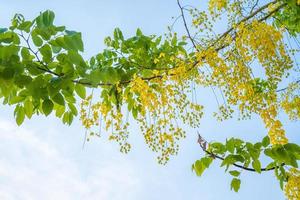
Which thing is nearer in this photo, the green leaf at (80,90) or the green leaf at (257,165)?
the green leaf at (257,165)


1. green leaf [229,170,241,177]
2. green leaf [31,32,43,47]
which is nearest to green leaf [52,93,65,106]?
green leaf [31,32,43,47]

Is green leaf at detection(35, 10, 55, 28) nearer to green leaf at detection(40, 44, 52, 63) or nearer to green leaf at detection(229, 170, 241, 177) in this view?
green leaf at detection(40, 44, 52, 63)

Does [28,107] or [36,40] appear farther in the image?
[28,107]

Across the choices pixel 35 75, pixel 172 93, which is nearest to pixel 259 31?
pixel 172 93

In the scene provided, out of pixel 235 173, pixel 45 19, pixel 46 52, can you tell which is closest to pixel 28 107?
pixel 46 52

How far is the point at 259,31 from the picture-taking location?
9.83ft

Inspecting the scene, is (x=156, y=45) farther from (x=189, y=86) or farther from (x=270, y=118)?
(x=270, y=118)

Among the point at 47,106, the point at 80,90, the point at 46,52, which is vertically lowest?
the point at 47,106

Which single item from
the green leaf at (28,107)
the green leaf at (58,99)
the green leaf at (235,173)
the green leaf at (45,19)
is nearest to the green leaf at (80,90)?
the green leaf at (58,99)

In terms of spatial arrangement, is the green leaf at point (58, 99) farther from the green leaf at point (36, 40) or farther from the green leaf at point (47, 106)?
the green leaf at point (36, 40)

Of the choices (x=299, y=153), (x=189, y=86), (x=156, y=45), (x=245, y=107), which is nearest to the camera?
(x=299, y=153)

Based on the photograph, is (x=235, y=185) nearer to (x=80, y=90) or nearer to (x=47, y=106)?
(x=80, y=90)

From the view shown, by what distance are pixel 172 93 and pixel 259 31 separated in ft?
2.46

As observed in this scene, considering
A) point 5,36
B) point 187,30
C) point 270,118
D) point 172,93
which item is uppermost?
point 187,30
